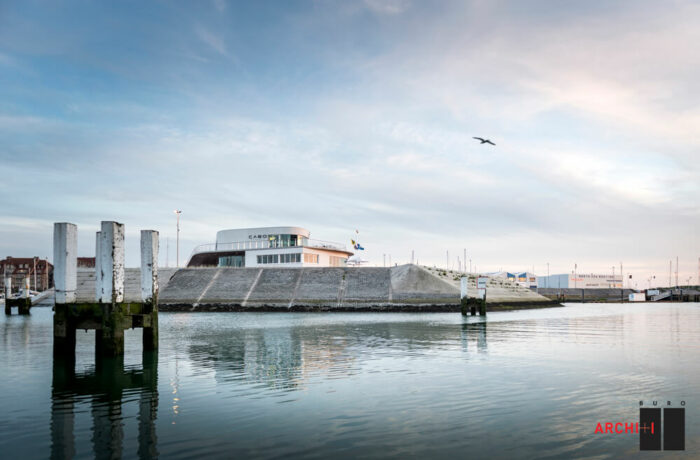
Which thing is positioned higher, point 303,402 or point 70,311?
point 70,311

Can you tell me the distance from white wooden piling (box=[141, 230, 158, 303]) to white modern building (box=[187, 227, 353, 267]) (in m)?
65.6

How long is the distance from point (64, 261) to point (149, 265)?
4.09 meters

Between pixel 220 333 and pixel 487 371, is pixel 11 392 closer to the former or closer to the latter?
pixel 487 371

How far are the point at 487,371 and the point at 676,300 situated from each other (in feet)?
520

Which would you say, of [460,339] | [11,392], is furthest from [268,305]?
[11,392]

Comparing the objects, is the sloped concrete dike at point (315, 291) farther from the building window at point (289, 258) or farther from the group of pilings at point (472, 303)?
the group of pilings at point (472, 303)

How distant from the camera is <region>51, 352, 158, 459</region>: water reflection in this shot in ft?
35.1

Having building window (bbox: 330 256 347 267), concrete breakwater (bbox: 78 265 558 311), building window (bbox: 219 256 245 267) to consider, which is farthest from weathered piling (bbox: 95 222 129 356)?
building window (bbox: 330 256 347 267)

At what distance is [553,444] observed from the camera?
34.7ft

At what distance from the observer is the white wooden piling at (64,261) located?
21.1 metres

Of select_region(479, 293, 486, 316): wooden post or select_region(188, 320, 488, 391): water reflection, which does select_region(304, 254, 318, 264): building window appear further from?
select_region(188, 320, 488, 391): water reflection

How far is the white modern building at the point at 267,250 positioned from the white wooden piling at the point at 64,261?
6913cm

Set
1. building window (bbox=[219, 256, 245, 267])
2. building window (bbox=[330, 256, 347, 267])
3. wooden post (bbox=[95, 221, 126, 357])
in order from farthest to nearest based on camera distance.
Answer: building window (bbox=[330, 256, 347, 267]) → building window (bbox=[219, 256, 245, 267]) → wooden post (bbox=[95, 221, 126, 357])
